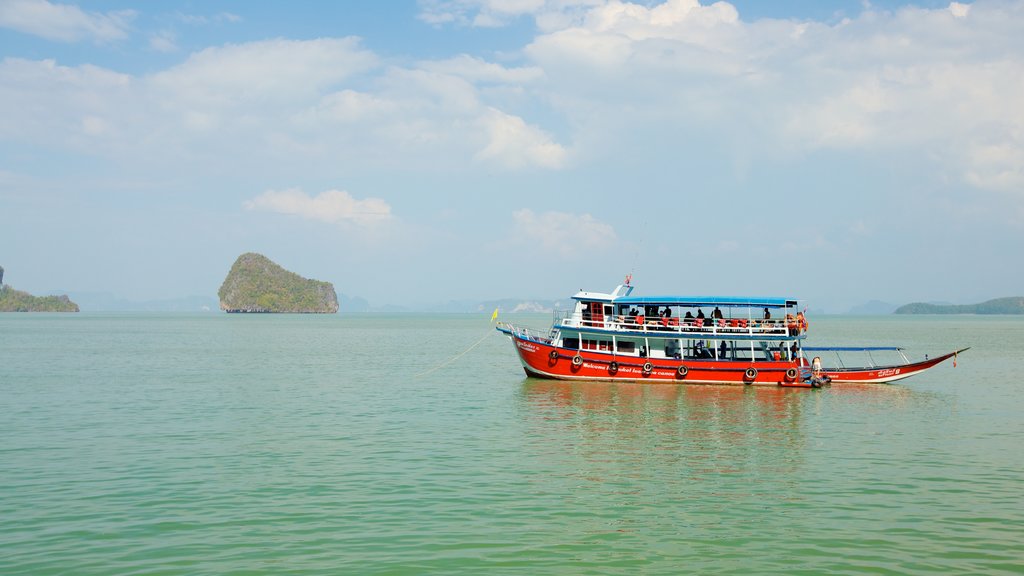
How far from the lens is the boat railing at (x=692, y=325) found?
40.7m

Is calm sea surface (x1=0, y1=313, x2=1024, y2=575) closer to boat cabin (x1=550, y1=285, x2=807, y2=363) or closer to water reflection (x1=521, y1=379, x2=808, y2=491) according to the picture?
water reflection (x1=521, y1=379, x2=808, y2=491)

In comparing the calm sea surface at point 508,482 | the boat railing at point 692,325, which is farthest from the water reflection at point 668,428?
the boat railing at point 692,325

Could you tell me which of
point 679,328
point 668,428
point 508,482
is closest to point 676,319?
point 679,328

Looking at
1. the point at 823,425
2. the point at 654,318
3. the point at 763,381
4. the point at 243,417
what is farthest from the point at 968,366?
the point at 243,417

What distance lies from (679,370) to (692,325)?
256cm

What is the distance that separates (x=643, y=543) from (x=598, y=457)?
7.95 m

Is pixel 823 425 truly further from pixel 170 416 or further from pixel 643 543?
pixel 170 416

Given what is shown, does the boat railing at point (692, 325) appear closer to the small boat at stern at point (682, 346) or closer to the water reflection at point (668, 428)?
the small boat at stern at point (682, 346)

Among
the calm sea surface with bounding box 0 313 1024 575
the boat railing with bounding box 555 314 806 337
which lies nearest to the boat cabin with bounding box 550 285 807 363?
the boat railing with bounding box 555 314 806 337

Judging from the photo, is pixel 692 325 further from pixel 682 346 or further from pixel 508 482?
pixel 508 482

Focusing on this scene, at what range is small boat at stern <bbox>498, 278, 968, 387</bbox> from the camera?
40.7 meters

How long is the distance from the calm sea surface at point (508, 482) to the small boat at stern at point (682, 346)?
2.73 metres

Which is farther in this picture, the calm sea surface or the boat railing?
the boat railing

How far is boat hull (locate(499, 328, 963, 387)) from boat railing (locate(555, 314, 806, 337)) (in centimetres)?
159
